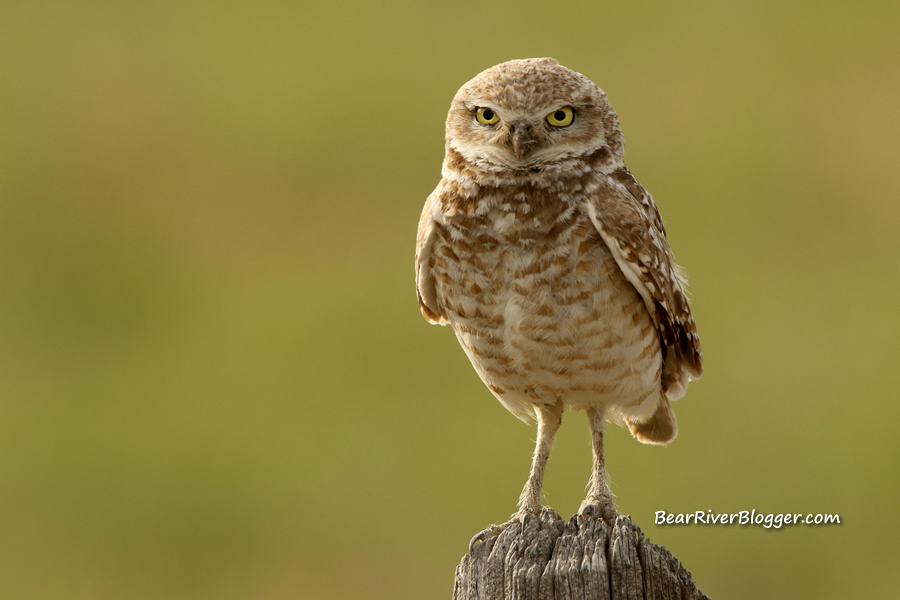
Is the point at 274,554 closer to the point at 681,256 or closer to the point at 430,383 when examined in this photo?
the point at 430,383

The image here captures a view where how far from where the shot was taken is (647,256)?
4.82 meters

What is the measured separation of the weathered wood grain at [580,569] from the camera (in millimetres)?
3729

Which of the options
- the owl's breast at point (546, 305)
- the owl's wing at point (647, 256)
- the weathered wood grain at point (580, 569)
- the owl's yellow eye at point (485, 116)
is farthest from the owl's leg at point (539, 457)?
the owl's yellow eye at point (485, 116)

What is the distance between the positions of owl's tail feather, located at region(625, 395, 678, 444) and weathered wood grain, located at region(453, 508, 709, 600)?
1800 millimetres

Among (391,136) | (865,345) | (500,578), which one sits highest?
(391,136)

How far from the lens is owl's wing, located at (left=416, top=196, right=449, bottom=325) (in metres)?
5.04

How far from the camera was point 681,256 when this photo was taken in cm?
1205

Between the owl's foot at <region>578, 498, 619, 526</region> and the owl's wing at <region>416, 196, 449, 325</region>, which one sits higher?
the owl's wing at <region>416, 196, 449, 325</region>

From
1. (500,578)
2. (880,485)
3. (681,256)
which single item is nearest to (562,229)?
(500,578)

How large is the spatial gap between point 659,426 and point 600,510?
0.88m

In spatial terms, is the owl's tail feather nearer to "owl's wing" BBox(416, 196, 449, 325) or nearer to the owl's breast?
the owl's breast

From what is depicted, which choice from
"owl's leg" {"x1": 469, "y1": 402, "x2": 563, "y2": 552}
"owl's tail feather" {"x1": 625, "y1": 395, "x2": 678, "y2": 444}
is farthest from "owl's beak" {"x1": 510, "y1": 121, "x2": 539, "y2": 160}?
"owl's tail feather" {"x1": 625, "y1": 395, "x2": 678, "y2": 444}

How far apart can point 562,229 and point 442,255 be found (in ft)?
1.75

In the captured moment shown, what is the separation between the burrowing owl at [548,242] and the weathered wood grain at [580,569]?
3.60 feet
